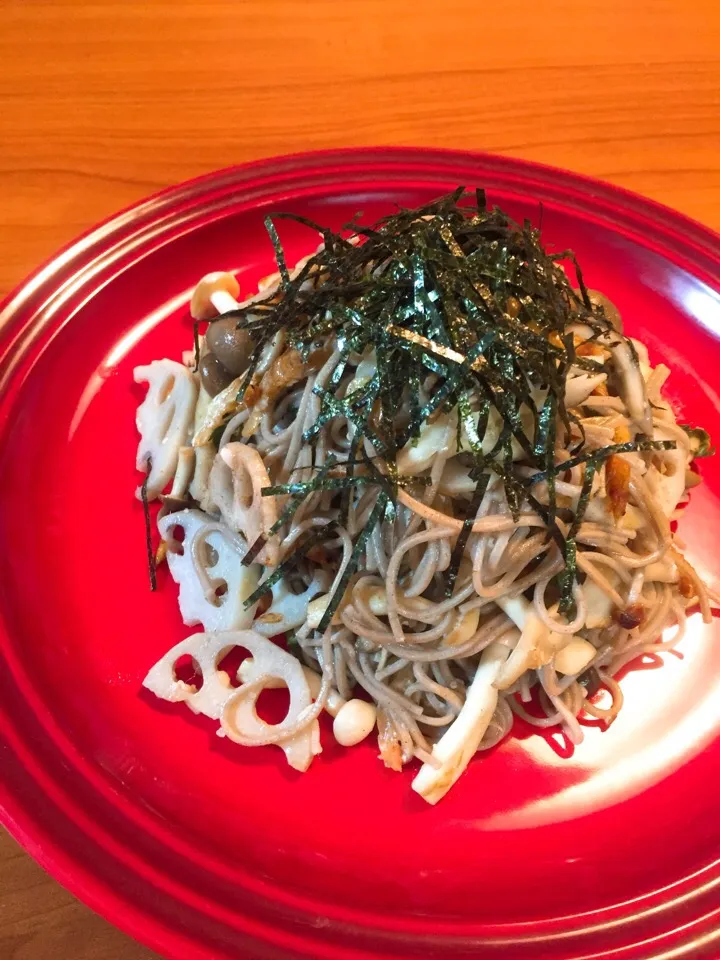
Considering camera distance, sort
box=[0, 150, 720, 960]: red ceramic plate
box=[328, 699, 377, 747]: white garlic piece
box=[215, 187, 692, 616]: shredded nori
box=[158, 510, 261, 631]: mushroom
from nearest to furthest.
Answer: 1. box=[0, 150, 720, 960]: red ceramic plate
2. box=[215, 187, 692, 616]: shredded nori
3. box=[328, 699, 377, 747]: white garlic piece
4. box=[158, 510, 261, 631]: mushroom

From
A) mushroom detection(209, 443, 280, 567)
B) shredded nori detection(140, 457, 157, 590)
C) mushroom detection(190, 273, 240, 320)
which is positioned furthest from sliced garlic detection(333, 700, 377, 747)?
mushroom detection(190, 273, 240, 320)

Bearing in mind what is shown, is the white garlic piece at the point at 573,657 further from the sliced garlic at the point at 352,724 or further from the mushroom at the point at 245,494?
the mushroom at the point at 245,494

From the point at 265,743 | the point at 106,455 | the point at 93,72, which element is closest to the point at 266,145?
the point at 93,72

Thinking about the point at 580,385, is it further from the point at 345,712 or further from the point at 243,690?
the point at 243,690

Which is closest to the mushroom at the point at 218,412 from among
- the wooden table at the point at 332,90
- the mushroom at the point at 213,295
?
the mushroom at the point at 213,295

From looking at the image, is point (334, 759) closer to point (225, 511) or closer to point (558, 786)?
point (558, 786)

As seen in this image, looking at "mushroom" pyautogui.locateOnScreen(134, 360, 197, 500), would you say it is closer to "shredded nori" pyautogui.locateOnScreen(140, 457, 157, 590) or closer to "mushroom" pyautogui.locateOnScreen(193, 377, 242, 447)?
"shredded nori" pyautogui.locateOnScreen(140, 457, 157, 590)

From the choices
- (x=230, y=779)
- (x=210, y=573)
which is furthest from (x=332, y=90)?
(x=230, y=779)
